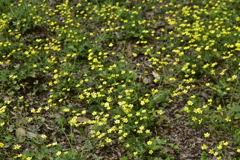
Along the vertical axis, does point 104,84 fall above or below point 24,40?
below

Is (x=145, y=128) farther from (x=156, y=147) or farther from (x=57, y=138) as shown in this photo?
(x=57, y=138)

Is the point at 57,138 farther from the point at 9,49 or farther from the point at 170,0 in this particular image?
the point at 170,0

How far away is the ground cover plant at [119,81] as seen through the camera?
345cm

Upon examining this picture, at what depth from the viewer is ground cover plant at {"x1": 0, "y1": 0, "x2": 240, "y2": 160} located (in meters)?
3.45

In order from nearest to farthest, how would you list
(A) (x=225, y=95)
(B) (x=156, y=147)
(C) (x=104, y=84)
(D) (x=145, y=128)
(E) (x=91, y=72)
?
(B) (x=156, y=147) → (D) (x=145, y=128) → (A) (x=225, y=95) → (C) (x=104, y=84) → (E) (x=91, y=72)

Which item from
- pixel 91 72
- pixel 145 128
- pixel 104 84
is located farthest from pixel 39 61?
pixel 145 128

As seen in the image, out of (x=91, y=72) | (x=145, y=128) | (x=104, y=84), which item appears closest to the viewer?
(x=145, y=128)

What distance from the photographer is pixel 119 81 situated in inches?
173

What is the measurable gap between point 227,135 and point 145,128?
1.12m

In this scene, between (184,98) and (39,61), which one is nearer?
(184,98)

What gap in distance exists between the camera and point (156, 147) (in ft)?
10.6

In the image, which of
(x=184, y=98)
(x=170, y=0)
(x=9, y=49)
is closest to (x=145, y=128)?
(x=184, y=98)

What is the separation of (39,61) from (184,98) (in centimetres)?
292

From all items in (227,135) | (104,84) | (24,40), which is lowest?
(227,135)
